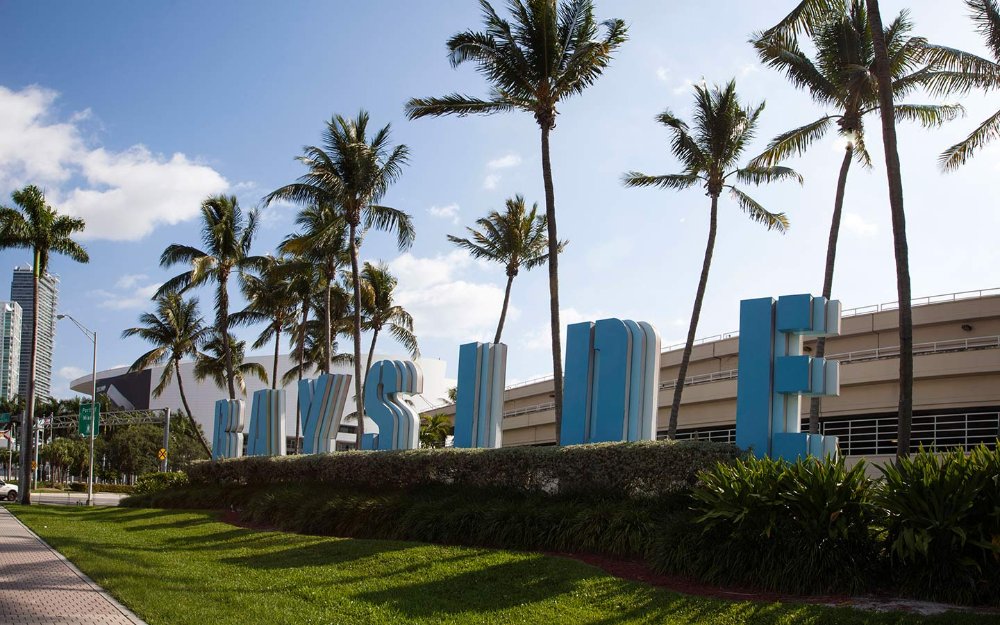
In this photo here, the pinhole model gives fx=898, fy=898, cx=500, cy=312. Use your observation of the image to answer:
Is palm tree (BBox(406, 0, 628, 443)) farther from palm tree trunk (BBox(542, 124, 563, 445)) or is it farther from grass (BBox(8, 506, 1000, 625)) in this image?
grass (BBox(8, 506, 1000, 625))

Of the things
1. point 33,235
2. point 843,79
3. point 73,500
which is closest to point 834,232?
point 843,79

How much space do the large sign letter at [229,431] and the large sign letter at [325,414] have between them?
8.11 m

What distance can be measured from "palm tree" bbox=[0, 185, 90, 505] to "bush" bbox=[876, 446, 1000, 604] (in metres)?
36.5

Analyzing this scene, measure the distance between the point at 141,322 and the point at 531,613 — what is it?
159 ft

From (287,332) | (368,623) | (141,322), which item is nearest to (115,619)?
(368,623)

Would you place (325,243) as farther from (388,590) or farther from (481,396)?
(388,590)

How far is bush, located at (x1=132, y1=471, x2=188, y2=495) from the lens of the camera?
3531 cm

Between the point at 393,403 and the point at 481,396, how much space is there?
412cm

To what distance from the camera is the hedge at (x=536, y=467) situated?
48.6 ft

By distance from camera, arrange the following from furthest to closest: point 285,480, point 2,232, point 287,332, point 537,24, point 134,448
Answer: point 134,448
point 287,332
point 2,232
point 285,480
point 537,24

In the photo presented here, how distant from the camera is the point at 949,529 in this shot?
10320mm

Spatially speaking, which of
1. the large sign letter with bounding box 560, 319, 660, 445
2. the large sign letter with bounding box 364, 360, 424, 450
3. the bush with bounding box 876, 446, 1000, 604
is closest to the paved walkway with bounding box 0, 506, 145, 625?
the bush with bounding box 876, 446, 1000, 604

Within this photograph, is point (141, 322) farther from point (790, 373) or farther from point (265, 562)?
point (790, 373)

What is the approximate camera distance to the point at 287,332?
4775 cm
